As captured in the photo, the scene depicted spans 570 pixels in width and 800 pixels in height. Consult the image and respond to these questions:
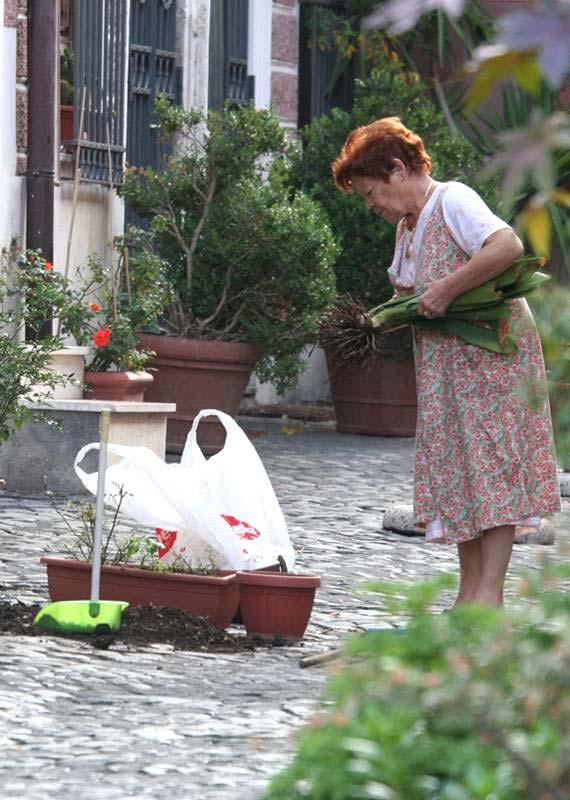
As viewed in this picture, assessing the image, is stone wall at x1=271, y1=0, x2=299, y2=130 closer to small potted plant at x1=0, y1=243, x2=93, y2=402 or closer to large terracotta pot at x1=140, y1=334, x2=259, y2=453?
large terracotta pot at x1=140, y1=334, x2=259, y2=453

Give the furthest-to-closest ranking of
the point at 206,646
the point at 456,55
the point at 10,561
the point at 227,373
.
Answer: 1. the point at 456,55
2. the point at 227,373
3. the point at 10,561
4. the point at 206,646

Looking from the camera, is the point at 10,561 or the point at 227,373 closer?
the point at 10,561

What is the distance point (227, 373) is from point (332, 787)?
28.3 feet

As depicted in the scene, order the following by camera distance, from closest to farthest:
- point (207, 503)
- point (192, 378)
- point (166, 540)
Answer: point (207, 503) < point (166, 540) < point (192, 378)

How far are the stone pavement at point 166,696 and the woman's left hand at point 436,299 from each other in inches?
40.3

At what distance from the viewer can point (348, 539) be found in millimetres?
7715

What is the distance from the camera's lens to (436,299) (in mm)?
5234

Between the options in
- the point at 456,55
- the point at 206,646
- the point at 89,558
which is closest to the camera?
the point at 206,646

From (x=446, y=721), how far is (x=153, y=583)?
3356 mm

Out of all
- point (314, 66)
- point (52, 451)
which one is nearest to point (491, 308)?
point (52, 451)

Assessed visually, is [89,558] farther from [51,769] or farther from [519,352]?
[51,769]

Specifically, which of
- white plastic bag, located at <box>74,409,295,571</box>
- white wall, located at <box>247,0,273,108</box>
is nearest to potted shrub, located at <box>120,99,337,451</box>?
white wall, located at <box>247,0,273,108</box>

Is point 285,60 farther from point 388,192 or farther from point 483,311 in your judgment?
point 483,311

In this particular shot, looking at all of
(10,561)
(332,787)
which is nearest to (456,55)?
(10,561)
